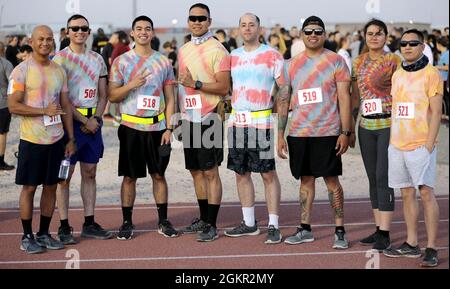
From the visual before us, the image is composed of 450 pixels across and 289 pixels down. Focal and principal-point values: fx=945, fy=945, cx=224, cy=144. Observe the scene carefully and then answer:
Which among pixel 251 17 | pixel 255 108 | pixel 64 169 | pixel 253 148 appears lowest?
pixel 64 169

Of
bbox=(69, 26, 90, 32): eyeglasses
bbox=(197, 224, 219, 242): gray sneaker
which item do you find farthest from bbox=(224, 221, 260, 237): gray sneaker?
bbox=(69, 26, 90, 32): eyeglasses

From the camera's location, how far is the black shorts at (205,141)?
884 centimetres

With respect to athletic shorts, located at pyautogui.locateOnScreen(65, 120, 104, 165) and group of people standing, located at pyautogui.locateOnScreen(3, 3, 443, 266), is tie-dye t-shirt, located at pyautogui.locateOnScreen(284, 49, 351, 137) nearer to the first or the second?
group of people standing, located at pyautogui.locateOnScreen(3, 3, 443, 266)

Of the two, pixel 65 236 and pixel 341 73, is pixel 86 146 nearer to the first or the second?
pixel 65 236

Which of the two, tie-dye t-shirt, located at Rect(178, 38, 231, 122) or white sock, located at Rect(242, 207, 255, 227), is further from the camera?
white sock, located at Rect(242, 207, 255, 227)

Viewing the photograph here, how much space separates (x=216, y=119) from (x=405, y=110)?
6.51ft

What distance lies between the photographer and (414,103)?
24.7ft

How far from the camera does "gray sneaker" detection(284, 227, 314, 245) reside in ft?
28.1

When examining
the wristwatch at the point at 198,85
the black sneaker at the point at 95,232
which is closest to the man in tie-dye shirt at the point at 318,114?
the wristwatch at the point at 198,85

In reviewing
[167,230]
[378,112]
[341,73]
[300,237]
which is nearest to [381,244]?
[300,237]

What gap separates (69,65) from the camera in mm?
8602

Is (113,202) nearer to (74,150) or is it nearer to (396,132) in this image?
(74,150)

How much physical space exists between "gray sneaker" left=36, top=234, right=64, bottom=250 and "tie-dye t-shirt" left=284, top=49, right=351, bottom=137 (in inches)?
93.5

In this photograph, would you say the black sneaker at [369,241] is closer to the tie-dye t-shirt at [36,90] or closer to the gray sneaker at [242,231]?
the gray sneaker at [242,231]
